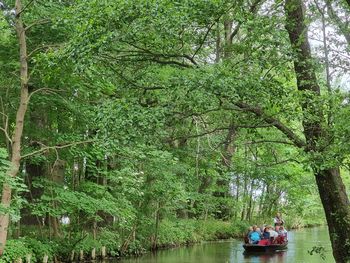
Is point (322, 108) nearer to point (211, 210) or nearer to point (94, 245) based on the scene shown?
point (94, 245)

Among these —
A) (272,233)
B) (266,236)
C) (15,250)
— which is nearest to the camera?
(15,250)

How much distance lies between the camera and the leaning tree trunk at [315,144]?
364 inches

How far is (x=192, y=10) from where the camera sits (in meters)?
8.08

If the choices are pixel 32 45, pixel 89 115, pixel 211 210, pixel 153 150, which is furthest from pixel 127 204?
pixel 211 210

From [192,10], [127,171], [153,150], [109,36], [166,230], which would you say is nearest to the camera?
[109,36]

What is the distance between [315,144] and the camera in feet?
29.8

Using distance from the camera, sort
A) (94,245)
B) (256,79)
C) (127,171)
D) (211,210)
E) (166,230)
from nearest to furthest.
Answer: (256,79) < (127,171) < (94,245) < (166,230) < (211,210)

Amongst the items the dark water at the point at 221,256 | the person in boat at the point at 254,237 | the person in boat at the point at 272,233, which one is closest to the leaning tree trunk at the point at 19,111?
the dark water at the point at 221,256

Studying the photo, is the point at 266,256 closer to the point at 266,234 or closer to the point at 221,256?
the point at 221,256

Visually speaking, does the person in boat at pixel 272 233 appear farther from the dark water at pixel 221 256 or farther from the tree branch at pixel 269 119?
the tree branch at pixel 269 119

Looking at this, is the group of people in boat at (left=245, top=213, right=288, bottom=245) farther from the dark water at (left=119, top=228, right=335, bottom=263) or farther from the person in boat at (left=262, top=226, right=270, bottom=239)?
the dark water at (left=119, top=228, right=335, bottom=263)

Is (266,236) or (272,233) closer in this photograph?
(266,236)

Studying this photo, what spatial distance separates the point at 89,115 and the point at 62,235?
537 cm

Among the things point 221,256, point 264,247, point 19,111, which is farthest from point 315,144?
point 264,247
